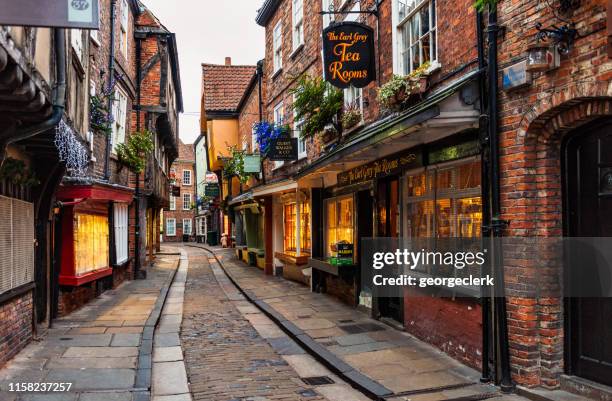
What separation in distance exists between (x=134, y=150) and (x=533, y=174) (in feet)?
41.7

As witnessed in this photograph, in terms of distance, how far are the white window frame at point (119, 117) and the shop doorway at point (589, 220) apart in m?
12.7

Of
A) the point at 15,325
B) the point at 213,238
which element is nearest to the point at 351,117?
the point at 15,325

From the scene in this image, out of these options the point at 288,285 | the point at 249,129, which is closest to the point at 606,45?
the point at 288,285

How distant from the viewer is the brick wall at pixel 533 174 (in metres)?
5.52

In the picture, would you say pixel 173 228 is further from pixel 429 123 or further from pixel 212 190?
pixel 429 123

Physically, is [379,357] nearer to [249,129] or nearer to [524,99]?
[524,99]

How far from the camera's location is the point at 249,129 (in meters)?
24.8

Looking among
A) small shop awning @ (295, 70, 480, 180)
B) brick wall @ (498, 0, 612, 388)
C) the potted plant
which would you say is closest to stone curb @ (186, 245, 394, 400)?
brick wall @ (498, 0, 612, 388)

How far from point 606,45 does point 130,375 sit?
6120 millimetres

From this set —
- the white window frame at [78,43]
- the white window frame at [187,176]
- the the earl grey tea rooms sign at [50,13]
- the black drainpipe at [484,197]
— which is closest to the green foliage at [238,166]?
the white window frame at [78,43]

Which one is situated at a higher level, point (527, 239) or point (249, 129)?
point (249, 129)

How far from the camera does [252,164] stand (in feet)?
65.8

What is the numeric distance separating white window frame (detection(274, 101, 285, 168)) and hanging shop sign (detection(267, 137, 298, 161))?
165 cm

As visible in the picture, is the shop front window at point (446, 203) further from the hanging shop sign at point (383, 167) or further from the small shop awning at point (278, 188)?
the small shop awning at point (278, 188)
